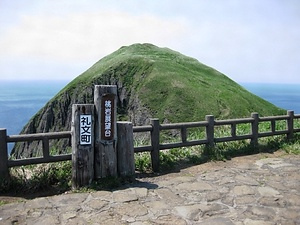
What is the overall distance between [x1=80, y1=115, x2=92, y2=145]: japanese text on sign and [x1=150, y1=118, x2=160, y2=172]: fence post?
181cm

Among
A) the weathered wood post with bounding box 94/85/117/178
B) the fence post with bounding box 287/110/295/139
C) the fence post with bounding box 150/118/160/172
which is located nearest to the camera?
the weathered wood post with bounding box 94/85/117/178

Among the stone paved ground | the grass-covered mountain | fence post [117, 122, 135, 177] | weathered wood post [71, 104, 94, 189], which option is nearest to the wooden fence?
fence post [117, 122, 135, 177]

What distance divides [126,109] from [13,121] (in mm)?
145385

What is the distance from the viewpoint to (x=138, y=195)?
19.1ft

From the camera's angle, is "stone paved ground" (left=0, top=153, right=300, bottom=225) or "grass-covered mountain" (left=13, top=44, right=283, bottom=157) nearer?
"stone paved ground" (left=0, top=153, right=300, bottom=225)

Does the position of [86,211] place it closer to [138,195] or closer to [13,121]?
[138,195]

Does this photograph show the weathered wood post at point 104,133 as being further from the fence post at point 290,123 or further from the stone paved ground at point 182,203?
the fence post at point 290,123

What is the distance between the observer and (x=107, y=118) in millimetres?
6414

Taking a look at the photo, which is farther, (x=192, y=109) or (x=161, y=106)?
(x=161, y=106)

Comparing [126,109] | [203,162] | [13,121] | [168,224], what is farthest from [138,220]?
[13,121]

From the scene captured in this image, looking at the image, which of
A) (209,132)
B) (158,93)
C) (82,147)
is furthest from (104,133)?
(158,93)

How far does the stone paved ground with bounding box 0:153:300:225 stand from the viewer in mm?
4840

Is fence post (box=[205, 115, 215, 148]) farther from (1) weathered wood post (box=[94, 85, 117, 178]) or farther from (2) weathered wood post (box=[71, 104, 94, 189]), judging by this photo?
(2) weathered wood post (box=[71, 104, 94, 189])

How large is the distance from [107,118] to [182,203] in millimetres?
2229
